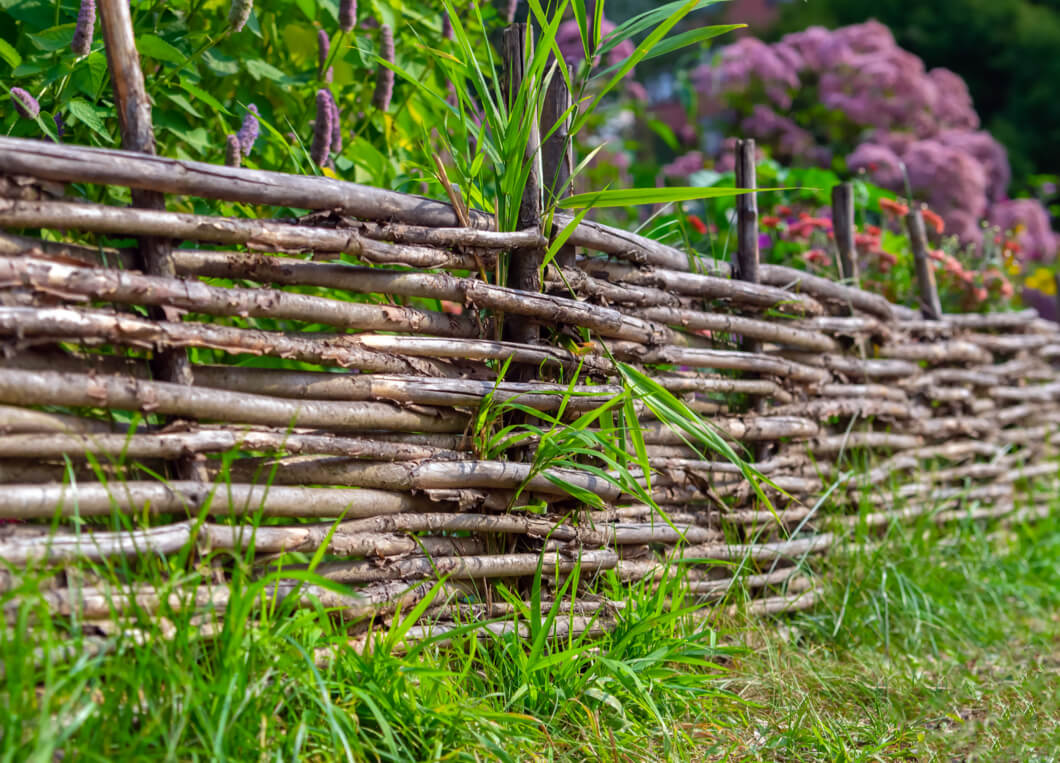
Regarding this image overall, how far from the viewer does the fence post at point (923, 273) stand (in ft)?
12.1

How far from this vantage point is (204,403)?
5.16 ft

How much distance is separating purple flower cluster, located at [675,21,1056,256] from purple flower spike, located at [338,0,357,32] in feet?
14.4

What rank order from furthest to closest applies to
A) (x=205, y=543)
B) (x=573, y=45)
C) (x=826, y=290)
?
(x=573, y=45), (x=826, y=290), (x=205, y=543)

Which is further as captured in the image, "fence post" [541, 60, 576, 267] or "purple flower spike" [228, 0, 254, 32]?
"fence post" [541, 60, 576, 267]

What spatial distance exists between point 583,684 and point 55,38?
165 centimetres

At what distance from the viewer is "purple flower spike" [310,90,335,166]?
6.54ft

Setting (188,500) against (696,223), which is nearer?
(188,500)

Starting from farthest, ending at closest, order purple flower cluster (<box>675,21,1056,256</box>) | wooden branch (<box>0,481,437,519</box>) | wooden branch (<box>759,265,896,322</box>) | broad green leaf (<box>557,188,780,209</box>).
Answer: purple flower cluster (<box>675,21,1056,256</box>) → wooden branch (<box>759,265,896,322</box>) → broad green leaf (<box>557,188,780,209</box>) → wooden branch (<box>0,481,437,519</box>)

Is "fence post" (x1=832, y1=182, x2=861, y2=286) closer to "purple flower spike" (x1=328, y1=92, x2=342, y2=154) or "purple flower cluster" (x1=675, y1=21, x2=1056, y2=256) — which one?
"purple flower spike" (x1=328, y1=92, x2=342, y2=154)

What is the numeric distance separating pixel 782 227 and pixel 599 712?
2696mm

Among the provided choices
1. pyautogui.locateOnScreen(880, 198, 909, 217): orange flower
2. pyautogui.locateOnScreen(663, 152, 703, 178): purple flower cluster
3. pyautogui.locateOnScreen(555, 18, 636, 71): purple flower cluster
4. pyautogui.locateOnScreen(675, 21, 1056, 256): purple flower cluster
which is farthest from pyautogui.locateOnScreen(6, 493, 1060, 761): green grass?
pyautogui.locateOnScreen(675, 21, 1056, 256): purple flower cluster

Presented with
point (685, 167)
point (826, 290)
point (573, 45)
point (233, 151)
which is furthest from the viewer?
point (685, 167)

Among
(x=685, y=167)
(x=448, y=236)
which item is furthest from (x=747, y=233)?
(x=685, y=167)

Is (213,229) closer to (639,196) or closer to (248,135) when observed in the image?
(248,135)
